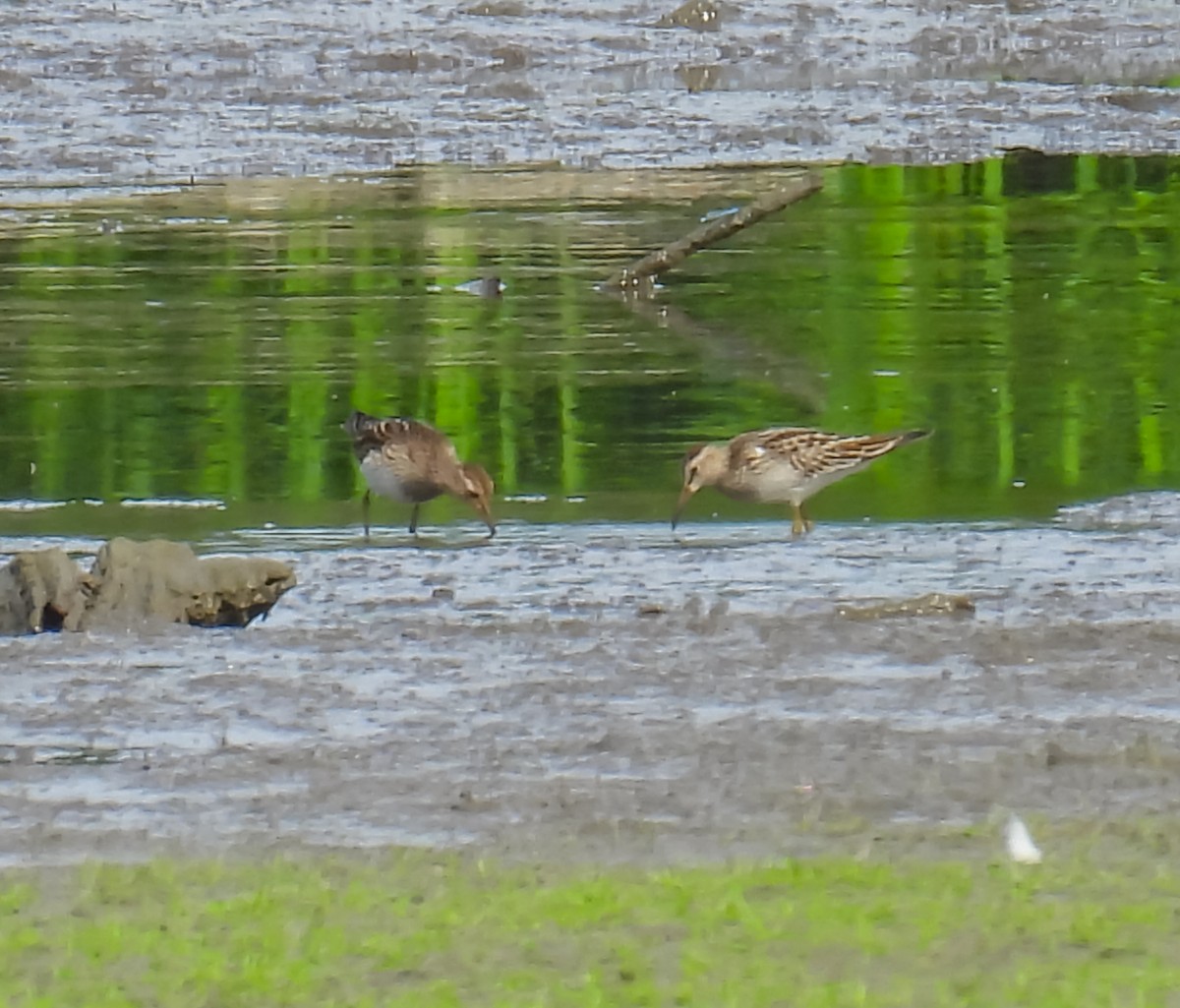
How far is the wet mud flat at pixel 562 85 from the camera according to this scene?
63.7 feet

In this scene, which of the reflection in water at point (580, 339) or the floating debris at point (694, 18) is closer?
the reflection in water at point (580, 339)

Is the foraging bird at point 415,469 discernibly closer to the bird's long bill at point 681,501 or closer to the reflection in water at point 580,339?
the reflection in water at point 580,339

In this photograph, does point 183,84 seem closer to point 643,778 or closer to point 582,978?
point 643,778

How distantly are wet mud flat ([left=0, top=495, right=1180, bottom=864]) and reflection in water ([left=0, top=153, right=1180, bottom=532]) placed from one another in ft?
3.32

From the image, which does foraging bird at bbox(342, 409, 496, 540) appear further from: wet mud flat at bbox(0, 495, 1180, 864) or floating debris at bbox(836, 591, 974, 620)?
floating debris at bbox(836, 591, 974, 620)

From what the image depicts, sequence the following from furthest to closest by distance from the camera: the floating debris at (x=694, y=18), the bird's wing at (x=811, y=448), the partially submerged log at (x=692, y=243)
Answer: the floating debris at (x=694, y=18)
the partially submerged log at (x=692, y=243)
the bird's wing at (x=811, y=448)

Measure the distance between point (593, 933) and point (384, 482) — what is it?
5068 millimetres

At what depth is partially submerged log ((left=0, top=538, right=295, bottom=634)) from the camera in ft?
26.2

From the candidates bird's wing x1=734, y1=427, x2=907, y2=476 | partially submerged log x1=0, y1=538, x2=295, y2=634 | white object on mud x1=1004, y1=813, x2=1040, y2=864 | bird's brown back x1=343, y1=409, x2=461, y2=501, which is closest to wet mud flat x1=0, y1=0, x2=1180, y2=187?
bird's brown back x1=343, y1=409, x2=461, y2=501

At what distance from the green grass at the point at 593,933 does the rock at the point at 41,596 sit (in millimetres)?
2303

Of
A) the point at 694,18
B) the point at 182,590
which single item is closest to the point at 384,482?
the point at 182,590

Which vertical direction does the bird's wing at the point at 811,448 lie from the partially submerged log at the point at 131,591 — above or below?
below

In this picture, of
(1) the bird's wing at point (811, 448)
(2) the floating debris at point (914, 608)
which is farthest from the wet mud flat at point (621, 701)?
(1) the bird's wing at point (811, 448)

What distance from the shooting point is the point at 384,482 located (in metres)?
10.2
